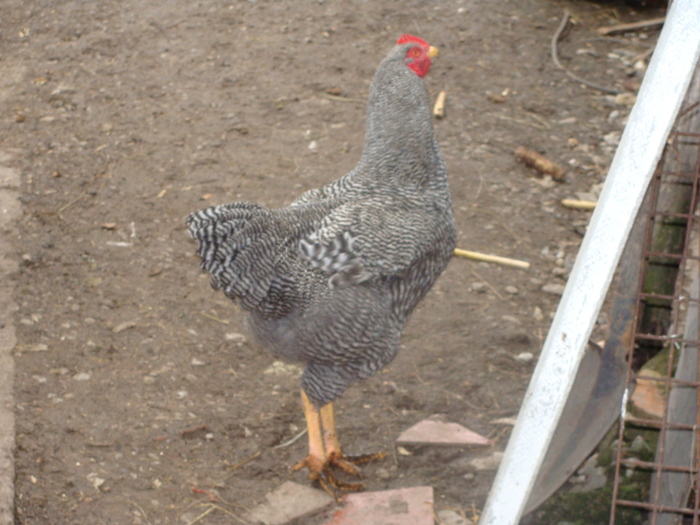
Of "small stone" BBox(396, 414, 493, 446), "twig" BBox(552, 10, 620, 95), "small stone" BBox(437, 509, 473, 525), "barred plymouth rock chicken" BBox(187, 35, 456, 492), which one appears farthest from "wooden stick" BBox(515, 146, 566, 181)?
"small stone" BBox(437, 509, 473, 525)

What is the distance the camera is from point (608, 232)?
2.00m

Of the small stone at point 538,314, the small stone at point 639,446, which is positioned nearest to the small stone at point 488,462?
the small stone at point 639,446

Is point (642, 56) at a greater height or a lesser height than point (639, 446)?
greater

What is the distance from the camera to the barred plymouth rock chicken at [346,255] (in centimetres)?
315

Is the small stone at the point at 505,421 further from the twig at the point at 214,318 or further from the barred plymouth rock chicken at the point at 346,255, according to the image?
the twig at the point at 214,318

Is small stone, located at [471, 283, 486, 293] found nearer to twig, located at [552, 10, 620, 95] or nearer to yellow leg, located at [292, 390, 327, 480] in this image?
yellow leg, located at [292, 390, 327, 480]

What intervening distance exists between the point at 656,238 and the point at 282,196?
2.82m

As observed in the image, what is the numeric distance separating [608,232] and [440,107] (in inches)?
182

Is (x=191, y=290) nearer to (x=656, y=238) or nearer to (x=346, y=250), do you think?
(x=346, y=250)

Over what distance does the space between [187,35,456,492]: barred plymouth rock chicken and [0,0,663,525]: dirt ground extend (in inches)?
20.9

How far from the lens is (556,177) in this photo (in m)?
5.79

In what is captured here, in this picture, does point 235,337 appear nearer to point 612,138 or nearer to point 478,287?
point 478,287

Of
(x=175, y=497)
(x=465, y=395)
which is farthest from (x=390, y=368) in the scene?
(x=175, y=497)

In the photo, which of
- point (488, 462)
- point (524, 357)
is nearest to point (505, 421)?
point (488, 462)
